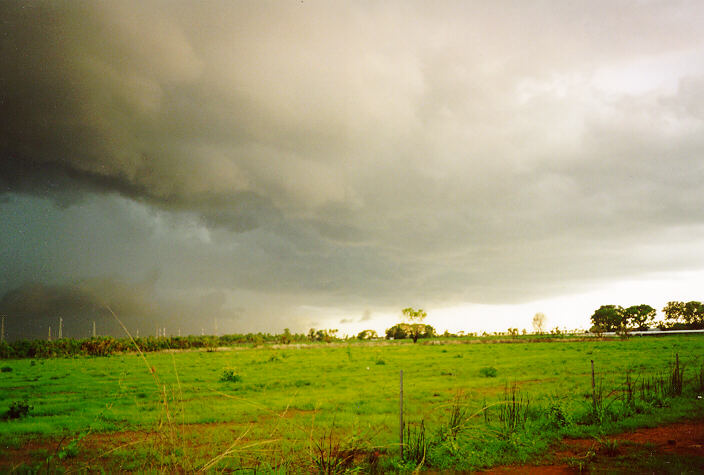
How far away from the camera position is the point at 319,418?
16.1 meters

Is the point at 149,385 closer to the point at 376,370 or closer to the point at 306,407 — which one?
the point at 306,407

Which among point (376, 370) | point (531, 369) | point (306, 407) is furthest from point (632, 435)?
point (376, 370)

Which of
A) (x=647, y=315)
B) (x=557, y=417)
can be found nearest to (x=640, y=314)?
(x=647, y=315)

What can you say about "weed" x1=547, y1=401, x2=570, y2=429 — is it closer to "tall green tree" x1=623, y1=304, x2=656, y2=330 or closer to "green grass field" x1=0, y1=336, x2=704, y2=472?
"green grass field" x1=0, y1=336, x2=704, y2=472

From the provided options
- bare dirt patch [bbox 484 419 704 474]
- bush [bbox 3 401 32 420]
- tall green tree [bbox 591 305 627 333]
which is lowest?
→ tall green tree [bbox 591 305 627 333]

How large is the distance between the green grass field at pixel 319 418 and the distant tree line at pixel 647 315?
13908 centimetres

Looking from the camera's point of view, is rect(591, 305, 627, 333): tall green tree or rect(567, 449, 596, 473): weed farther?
rect(591, 305, 627, 333): tall green tree

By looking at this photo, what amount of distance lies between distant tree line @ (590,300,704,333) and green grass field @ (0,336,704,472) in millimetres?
139078

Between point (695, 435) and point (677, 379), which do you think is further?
point (677, 379)

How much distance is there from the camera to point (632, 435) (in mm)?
11984

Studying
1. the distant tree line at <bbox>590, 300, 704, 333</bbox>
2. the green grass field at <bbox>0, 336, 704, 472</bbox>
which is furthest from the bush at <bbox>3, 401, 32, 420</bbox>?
the distant tree line at <bbox>590, 300, 704, 333</bbox>

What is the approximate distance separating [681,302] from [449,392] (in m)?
177

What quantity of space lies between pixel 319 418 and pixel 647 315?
166m

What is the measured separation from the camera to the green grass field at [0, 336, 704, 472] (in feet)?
29.9
